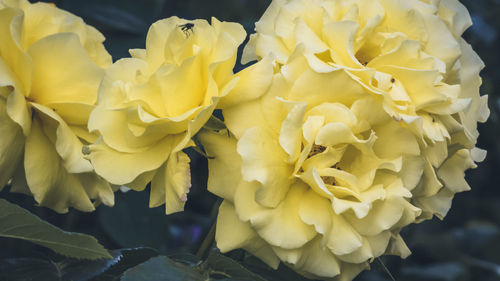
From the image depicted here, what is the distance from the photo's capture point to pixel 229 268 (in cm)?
61

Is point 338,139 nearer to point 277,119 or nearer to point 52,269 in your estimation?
point 277,119

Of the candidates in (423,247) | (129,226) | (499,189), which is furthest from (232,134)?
(499,189)

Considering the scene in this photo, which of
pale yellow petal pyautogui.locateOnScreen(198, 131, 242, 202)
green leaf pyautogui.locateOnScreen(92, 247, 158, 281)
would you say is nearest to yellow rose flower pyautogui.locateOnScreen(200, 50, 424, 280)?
pale yellow petal pyautogui.locateOnScreen(198, 131, 242, 202)

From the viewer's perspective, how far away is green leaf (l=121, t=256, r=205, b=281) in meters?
0.55

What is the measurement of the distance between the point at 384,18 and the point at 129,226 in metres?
0.59

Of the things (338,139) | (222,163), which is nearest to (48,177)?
(222,163)

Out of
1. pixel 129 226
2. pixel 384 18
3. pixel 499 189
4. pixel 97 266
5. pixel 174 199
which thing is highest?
pixel 384 18

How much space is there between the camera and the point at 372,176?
0.58m

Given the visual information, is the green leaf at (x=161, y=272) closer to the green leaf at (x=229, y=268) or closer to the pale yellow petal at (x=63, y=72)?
the green leaf at (x=229, y=268)

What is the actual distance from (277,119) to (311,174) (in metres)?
0.06

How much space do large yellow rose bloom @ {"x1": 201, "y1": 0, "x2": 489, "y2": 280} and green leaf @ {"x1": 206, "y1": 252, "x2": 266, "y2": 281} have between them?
0.08 feet

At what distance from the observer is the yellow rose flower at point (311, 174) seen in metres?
0.55

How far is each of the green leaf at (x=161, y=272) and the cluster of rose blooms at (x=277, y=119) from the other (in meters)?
0.05

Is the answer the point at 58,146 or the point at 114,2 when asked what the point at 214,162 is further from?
the point at 114,2
